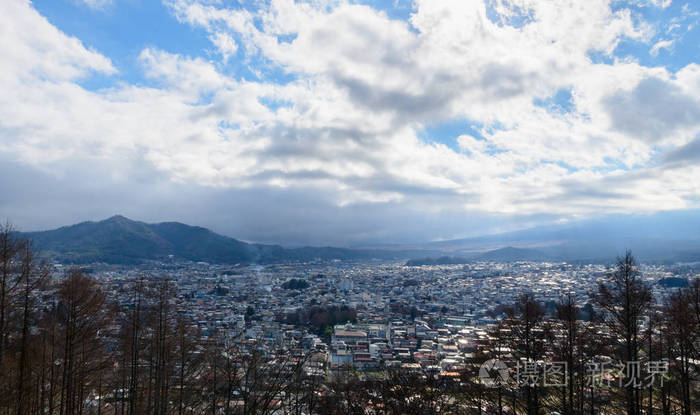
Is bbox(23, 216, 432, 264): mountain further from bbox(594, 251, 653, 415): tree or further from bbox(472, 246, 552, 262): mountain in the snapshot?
bbox(594, 251, 653, 415): tree

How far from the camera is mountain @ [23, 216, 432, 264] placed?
103 meters

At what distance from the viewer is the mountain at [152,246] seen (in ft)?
339

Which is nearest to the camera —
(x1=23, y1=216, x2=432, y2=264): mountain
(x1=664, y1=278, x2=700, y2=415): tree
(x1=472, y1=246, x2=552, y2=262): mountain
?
(x1=664, y1=278, x2=700, y2=415): tree

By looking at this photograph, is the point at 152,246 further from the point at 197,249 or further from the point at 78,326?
the point at 78,326

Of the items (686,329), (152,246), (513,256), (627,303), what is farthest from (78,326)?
(513,256)

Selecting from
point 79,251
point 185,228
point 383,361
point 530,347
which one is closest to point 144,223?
point 185,228

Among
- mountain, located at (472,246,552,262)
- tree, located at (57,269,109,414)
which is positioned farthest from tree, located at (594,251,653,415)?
mountain, located at (472,246,552,262)

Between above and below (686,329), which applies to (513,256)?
below

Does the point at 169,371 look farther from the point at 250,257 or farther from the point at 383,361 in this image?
the point at 250,257

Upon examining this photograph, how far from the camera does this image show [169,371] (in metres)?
11.8

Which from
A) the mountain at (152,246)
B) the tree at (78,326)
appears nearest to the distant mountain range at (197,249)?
the mountain at (152,246)

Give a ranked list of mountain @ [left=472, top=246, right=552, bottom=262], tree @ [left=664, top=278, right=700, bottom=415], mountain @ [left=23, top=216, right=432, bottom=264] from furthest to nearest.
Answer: mountain @ [left=472, top=246, right=552, bottom=262], mountain @ [left=23, top=216, right=432, bottom=264], tree @ [left=664, top=278, right=700, bottom=415]

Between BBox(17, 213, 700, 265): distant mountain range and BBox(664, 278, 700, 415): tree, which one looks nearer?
BBox(664, 278, 700, 415): tree

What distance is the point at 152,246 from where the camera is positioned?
122 meters
